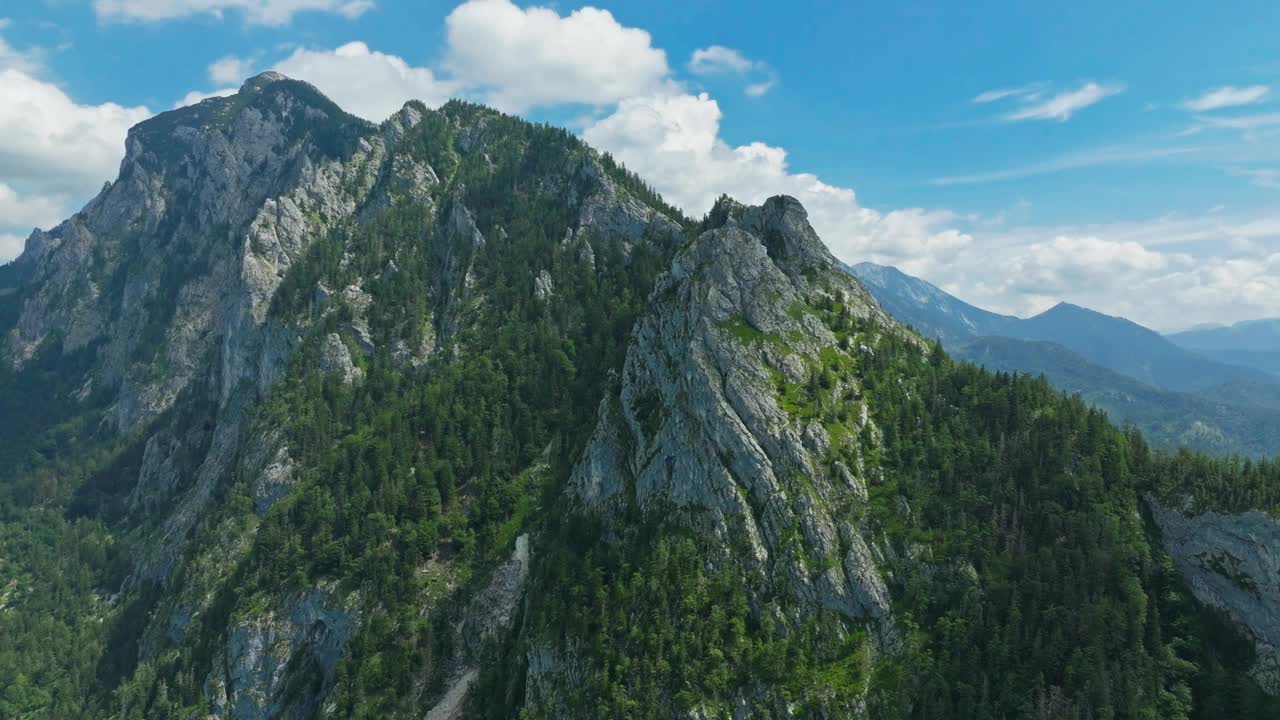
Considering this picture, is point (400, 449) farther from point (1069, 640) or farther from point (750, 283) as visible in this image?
point (1069, 640)

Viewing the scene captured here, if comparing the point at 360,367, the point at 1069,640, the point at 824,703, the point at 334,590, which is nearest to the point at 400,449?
the point at 334,590

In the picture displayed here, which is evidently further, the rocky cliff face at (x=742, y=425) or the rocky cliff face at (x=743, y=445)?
the rocky cliff face at (x=742, y=425)

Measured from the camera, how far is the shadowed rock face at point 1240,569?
81250mm

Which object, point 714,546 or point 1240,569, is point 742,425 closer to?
point 714,546

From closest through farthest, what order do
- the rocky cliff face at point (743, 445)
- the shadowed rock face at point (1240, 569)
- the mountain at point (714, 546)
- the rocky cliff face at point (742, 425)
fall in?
the shadowed rock face at point (1240, 569) → the mountain at point (714, 546) → the rocky cliff face at point (743, 445) → the rocky cliff face at point (742, 425)

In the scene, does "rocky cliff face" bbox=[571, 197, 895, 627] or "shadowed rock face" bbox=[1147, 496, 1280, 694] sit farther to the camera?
"rocky cliff face" bbox=[571, 197, 895, 627]

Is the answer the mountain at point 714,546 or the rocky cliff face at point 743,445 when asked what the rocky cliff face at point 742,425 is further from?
the mountain at point 714,546

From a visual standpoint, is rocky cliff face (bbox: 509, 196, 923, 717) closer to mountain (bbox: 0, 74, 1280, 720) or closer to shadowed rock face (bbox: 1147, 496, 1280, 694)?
mountain (bbox: 0, 74, 1280, 720)

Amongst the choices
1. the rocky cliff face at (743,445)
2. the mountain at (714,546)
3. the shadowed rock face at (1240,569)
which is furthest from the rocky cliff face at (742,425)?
the shadowed rock face at (1240,569)

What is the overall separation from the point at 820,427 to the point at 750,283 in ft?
131

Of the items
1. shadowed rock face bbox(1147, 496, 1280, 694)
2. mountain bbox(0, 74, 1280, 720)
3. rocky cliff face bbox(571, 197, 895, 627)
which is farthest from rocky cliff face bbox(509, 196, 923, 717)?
shadowed rock face bbox(1147, 496, 1280, 694)

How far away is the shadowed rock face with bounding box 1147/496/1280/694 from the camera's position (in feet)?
267

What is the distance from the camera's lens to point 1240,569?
85.5 meters

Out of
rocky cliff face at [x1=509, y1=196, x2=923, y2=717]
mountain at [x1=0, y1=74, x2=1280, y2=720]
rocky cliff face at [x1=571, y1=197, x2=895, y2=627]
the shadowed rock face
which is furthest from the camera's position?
rocky cliff face at [x1=571, y1=197, x2=895, y2=627]
